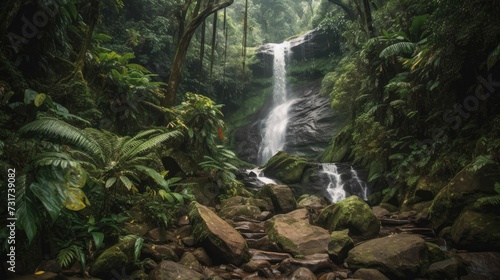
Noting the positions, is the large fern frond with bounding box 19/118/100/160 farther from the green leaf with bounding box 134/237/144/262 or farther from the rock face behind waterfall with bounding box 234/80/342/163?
the rock face behind waterfall with bounding box 234/80/342/163

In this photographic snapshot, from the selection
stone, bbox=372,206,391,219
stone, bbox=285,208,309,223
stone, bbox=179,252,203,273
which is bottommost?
stone, bbox=372,206,391,219

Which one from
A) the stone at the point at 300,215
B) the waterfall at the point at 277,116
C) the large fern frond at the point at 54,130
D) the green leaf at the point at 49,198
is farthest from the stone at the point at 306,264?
the waterfall at the point at 277,116

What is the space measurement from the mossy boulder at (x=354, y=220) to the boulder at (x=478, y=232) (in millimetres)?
1411

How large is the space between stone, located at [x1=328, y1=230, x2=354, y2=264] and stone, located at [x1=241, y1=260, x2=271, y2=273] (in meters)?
1.08

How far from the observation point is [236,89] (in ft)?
68.3

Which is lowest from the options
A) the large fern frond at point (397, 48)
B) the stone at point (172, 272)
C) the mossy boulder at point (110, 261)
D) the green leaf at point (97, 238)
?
the stone at point (172, 272)

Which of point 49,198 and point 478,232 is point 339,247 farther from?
point 49,198

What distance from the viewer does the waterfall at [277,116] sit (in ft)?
60.2

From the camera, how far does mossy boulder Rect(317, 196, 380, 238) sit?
5754mm

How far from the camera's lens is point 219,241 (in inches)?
175

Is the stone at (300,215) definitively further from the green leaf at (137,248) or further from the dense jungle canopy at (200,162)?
the green leaf at (137,248)

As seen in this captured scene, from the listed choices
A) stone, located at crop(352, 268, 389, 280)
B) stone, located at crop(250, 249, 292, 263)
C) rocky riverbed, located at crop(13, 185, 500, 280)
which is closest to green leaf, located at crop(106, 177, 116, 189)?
rocky riverbed, located at crop(13, 185, 500, 280)

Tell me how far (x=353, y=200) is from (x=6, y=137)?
5.98 meters

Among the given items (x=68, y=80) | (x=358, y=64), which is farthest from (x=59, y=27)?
(x=358, y=64)
